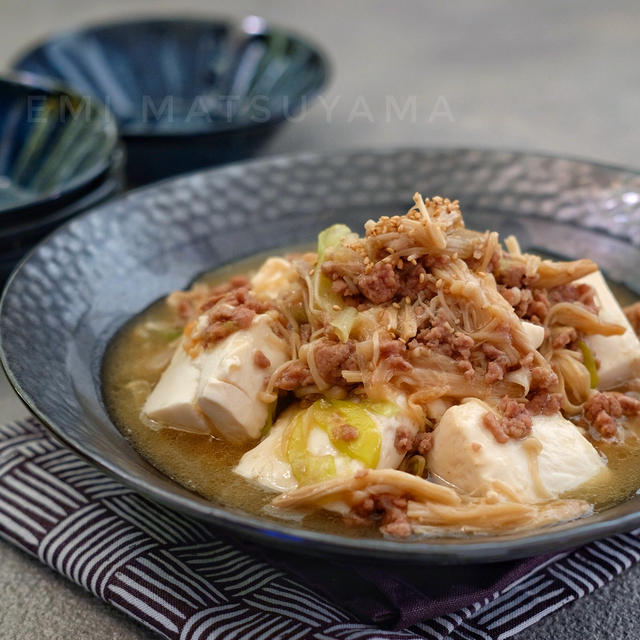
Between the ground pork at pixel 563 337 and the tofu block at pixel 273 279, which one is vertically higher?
the ground pork at pixel 563 337

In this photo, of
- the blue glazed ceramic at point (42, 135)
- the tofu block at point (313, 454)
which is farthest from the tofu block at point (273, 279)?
the blue glazed ceramic at point (42, 135)

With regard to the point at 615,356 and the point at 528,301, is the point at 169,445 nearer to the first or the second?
the point at 528,301

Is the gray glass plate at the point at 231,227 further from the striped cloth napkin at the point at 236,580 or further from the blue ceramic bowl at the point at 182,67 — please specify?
the blue ceramic bowl at the point at 182,67

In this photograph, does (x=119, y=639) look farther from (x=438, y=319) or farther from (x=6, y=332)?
(x=438, y=319)

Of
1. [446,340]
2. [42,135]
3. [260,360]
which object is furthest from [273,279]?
[42,135]

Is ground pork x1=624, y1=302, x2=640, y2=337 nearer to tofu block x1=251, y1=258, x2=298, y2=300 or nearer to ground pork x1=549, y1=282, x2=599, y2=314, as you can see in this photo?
ground pork x1=549, y1=282, x2=599, y2=314

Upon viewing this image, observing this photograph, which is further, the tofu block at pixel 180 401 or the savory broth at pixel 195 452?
the tofu block at pixel 180 401

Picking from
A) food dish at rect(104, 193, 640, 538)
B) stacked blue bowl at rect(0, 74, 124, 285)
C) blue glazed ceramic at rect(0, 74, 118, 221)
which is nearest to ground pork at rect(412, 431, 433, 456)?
food dish at rect(104, 193, 640, 538)
